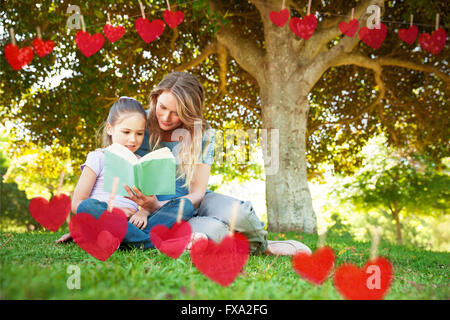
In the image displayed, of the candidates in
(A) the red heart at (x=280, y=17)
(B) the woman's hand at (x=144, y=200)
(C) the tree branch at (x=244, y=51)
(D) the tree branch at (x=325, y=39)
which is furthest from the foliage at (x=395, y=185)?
(B) the woman's hand at (x=144, y=200)

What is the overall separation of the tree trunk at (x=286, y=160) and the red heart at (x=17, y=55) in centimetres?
405

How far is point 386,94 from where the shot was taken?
28.8 feet

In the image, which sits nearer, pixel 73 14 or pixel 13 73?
pixel 73 14

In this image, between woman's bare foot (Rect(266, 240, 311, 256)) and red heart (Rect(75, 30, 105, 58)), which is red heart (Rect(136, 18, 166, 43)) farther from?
woman's bare foot (Rect(266, 240, 311, 256))

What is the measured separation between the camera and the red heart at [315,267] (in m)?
1.84

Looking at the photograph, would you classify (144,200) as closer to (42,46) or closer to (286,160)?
(286,160)

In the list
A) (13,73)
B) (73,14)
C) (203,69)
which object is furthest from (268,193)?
(13,73)

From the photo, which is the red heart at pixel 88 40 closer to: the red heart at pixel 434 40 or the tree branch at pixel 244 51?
the tree branch at pixel 244 51

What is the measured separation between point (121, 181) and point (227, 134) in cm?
691

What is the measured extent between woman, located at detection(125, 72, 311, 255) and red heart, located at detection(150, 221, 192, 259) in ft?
1.27

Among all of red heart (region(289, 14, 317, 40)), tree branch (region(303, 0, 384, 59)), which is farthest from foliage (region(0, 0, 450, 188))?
red heart (region(289, 14, 317, 40))

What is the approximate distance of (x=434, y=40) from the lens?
21.2 ft

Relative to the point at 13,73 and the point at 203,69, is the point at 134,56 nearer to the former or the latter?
the point at 203,69

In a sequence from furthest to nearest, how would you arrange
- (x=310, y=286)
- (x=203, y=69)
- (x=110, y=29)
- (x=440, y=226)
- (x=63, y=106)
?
(x=440, y=226)
(x=203, y=69)
(x=63, y=106)
(x=110, y=29)
(x=310, y=286)
